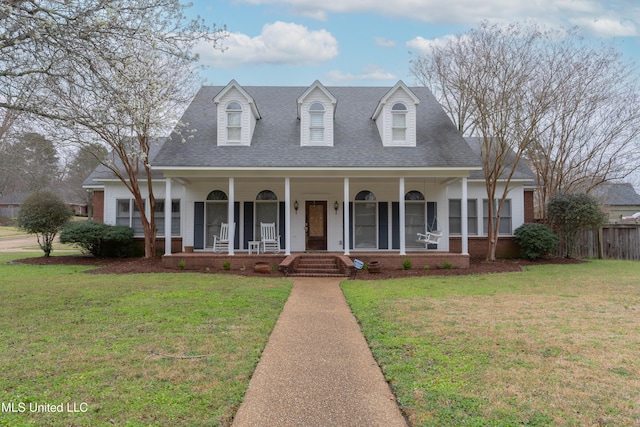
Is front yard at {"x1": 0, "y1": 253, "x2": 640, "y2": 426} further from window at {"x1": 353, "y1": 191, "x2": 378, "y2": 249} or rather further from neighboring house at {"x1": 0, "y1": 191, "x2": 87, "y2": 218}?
neighboring house at {"x1": 0, "y1": 191, "x2": 87, "y2": 218}

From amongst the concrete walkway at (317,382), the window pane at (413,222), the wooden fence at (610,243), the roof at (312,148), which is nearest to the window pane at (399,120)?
the roof at (312,148)

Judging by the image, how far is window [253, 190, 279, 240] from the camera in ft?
53.4

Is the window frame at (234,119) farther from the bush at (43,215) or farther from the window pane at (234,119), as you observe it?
the bush at (43,215)

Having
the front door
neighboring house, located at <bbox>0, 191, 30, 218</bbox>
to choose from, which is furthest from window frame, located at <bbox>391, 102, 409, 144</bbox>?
neighboring house, located at <bbox>0, 191, 30, 218</bbox>

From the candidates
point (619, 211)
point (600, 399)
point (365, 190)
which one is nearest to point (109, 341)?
point (600, 399)

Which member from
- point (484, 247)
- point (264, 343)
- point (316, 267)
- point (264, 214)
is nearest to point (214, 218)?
point (264, 214)

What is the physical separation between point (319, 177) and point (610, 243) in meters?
13.5

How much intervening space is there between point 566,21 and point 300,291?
47.7 feet

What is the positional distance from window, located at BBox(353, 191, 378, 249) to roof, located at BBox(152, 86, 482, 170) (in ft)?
7.07

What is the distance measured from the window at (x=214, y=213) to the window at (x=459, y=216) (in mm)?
9298

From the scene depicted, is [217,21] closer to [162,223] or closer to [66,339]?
[66,339]

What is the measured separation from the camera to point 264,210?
53.5ft

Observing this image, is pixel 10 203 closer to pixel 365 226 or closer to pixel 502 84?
pixel 365 226

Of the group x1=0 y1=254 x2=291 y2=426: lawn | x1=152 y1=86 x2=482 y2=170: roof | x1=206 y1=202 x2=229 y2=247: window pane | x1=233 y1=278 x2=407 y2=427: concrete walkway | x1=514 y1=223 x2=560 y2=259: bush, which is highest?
x1=152 y1=86 x2=482 y2=170: roof
